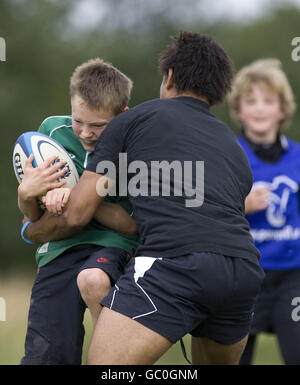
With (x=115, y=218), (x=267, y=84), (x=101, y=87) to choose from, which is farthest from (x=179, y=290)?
(x=267, y=84)

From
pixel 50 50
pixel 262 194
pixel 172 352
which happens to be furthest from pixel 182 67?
pixel 50 50

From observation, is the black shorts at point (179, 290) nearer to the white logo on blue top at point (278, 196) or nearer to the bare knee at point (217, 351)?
the bare knee at point (217, 351)

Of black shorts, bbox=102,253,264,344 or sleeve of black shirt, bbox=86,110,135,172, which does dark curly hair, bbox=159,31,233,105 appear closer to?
sleeve of black shirt, bbox=86,110,135,172

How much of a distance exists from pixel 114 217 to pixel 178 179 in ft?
1.47

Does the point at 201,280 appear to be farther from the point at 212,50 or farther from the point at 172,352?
the point at 172,352

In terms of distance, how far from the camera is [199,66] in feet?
11.2

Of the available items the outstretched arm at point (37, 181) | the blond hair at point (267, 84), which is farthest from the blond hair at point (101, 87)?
the blond hair at point (267, 84)

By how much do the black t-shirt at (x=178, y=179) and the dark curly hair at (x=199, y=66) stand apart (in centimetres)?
14

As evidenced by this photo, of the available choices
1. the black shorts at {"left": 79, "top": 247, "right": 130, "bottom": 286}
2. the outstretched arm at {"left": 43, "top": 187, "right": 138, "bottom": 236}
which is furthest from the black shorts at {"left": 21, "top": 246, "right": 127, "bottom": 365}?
the outstretched arm at {"left": 43, "top": 187, "right": 138, "bottom": 236}

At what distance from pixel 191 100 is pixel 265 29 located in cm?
1984

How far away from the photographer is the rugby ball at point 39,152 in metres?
3.48

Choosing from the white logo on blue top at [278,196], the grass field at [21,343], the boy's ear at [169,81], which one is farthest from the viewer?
the grass field at [21,343]

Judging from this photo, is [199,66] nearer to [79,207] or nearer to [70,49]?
[79,207]

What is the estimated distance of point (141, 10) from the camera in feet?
70.9
